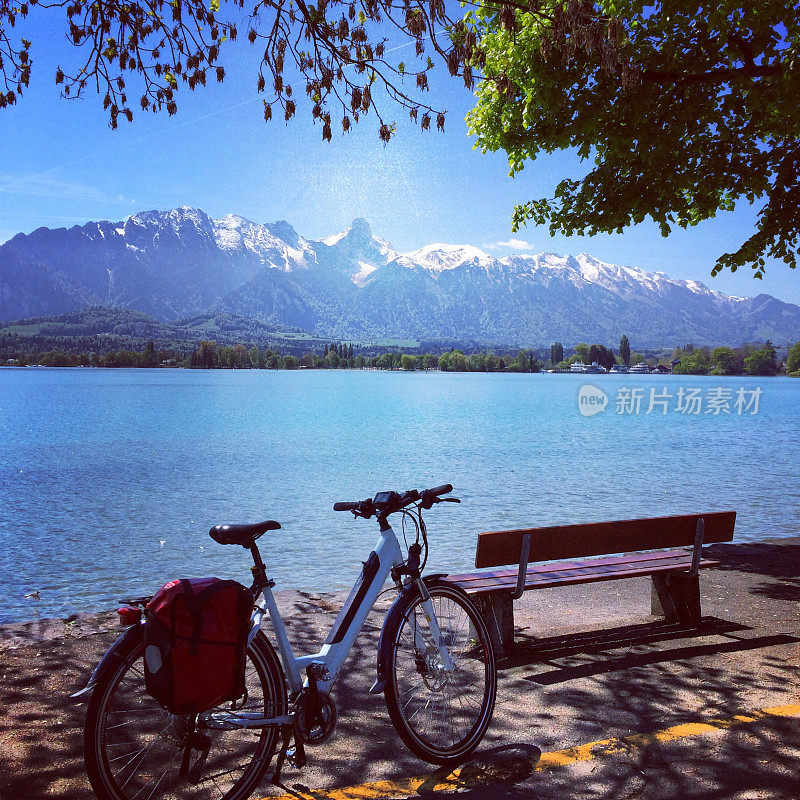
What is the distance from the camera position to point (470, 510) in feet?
63.8

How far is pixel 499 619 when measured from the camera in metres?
6.35

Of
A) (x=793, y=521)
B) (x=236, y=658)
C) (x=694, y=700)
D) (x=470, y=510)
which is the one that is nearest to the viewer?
(x=236, y=658)

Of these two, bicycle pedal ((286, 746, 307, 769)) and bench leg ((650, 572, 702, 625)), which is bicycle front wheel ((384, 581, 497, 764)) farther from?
bench leg ((650, 572, 702, 625))

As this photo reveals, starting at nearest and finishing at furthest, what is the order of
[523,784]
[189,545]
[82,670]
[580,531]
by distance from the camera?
[523,784] < [82,670] < [580,531] < [189,545]

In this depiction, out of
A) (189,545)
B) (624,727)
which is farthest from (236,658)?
(189,545)

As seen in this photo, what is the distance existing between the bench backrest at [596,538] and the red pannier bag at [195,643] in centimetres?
259

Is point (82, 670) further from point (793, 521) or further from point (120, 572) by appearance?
point (793, 521)

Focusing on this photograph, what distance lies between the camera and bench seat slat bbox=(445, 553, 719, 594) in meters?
6.18

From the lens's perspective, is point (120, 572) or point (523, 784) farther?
point (120, 572)

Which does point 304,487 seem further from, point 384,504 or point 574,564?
point 384,504

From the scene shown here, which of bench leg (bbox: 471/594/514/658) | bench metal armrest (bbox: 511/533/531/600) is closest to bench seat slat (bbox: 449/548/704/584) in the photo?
bench leg (bbox: 471/594/514/658)

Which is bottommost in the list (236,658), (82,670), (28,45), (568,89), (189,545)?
(189,545)

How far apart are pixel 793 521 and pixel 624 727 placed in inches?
577

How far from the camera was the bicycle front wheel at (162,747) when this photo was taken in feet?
11.2
